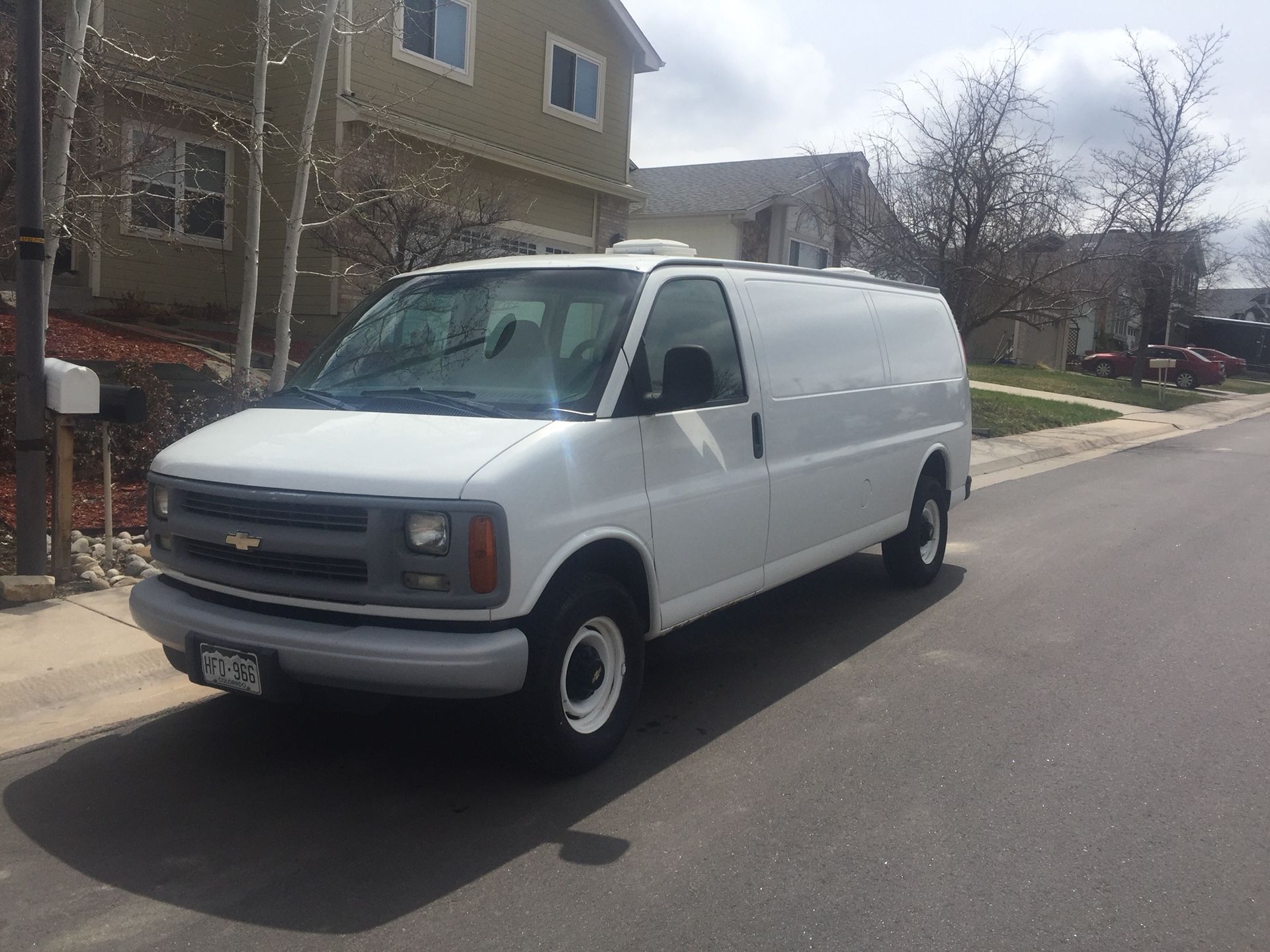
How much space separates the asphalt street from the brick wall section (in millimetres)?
15380

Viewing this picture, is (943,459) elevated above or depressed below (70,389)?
below

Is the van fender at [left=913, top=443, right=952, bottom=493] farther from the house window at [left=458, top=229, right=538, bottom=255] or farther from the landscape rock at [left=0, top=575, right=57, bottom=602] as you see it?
the house window at [left=458, top=229, right=538, bottom=255]

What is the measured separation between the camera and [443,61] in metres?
17.3

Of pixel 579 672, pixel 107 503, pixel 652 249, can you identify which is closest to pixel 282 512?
→ pixel 579 672

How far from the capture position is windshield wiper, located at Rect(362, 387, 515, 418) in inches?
177

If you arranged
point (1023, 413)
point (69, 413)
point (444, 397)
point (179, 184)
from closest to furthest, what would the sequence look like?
1. point (444, 397)
2. point (69, 413)
3. point (179, 184)
4. point (1023, 413)

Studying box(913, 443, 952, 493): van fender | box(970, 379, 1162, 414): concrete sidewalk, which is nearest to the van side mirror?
box(913, 443, 952, 493): van fender

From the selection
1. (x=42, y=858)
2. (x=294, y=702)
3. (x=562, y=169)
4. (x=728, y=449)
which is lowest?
(x=42, y=858)

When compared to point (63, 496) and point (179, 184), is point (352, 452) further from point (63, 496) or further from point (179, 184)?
point (179, 184)

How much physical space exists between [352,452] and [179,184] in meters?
10.4

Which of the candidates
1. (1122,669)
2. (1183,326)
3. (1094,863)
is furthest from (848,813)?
(1183,326)

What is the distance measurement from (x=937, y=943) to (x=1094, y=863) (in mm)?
852

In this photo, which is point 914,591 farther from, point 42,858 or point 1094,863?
point 42,858

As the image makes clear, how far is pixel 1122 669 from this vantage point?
6.06 meters
